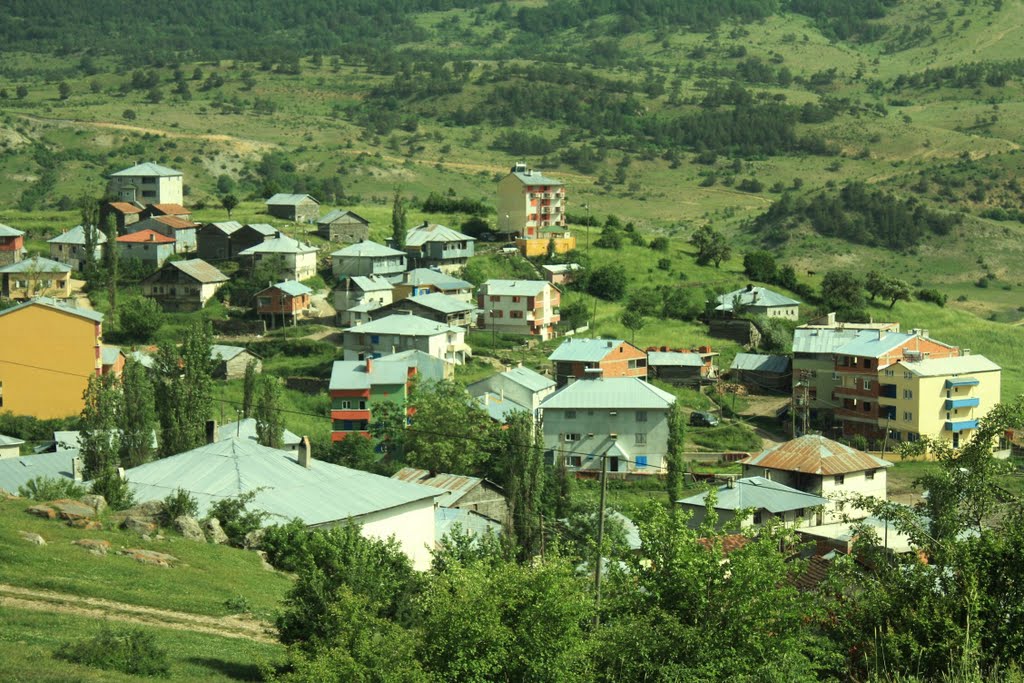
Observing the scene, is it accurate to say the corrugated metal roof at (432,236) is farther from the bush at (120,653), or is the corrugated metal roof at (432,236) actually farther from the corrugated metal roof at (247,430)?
the bush at (120,653)

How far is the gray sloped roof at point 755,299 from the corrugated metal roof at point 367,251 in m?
16.4

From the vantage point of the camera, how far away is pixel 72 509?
2697cm

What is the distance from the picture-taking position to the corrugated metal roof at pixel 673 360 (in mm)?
64125

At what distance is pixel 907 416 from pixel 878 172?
83042 millimetres

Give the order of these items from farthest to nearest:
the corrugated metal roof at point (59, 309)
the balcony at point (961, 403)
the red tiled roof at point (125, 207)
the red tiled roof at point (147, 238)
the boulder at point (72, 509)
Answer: the red tiled roof at point (125, 207) → the red tiled roof at point (147, 238) → the balcony at point (961, 403) → the corrugated metal roof at point (59, 309) → the boulder at point (72, 509)

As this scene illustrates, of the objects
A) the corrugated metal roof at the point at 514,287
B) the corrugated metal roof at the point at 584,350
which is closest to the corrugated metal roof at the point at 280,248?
the corrugated metal roof at the point at 514,287

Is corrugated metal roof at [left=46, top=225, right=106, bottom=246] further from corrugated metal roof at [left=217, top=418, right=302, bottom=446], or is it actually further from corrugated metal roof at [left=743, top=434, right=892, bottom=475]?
corrugated metal roof at [left=743, top=434, right=892, bottom=475]

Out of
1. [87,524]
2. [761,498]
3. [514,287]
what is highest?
[87,524]

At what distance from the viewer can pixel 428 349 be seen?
61.8 meters

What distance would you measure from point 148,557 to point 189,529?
2495 millimetres

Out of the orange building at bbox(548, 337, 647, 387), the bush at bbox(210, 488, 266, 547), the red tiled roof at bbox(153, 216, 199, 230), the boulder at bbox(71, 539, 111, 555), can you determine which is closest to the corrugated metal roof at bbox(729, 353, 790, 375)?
the orange building at bbox(548, 337, 647, 387)

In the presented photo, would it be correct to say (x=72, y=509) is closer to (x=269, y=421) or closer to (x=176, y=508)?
(x=176, y=508)

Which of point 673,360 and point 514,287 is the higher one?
point 514,287

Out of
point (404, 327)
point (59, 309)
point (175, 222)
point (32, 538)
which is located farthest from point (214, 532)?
point (175, 222)
